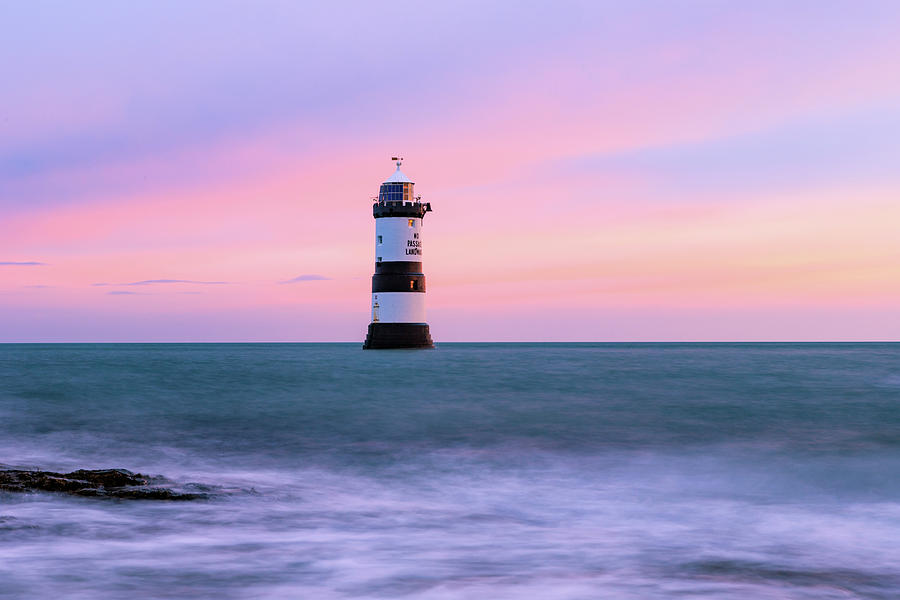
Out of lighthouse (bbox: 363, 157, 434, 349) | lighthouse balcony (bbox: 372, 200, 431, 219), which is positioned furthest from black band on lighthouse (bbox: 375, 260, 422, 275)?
lighthouse balcony (bbox: 372, 200, 431, 219)

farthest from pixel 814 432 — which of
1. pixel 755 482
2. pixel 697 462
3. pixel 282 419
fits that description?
pixel 282 419

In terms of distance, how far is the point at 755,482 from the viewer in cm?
1261

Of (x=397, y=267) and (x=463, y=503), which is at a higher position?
(x=397, y=267)

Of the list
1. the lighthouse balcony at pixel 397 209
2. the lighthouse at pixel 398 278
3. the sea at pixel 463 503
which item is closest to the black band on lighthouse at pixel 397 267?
the lighthouse at pixel 398 278

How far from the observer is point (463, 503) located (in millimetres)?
10383

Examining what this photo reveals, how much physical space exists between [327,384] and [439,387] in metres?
5.17

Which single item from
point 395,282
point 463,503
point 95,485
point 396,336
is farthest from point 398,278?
point 95,485

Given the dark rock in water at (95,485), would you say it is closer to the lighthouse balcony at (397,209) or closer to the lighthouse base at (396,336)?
the lighthouse base at (396,336)

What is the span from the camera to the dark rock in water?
30.0 ft

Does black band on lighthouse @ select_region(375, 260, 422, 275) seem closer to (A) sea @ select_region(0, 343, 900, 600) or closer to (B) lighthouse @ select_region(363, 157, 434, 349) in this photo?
(B) lighthouse @ select_region(363, 157, 434, 349)

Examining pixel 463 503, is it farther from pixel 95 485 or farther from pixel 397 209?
pixel 397 209

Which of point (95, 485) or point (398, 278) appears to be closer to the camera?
point (95, 485)

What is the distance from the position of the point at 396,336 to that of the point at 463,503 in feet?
104

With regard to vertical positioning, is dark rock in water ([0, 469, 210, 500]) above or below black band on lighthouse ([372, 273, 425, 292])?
below
